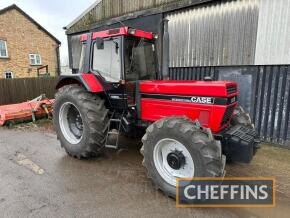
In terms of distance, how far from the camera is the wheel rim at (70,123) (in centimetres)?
419

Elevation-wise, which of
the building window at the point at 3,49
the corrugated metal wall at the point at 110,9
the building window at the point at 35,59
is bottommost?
the building window at the point at 35,59

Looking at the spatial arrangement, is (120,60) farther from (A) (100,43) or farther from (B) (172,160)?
(B) (172,160)

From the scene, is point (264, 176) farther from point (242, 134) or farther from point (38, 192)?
point (38, 192)

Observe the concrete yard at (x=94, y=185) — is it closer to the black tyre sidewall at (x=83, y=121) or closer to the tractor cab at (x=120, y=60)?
the black tyre sidewall at (x=83, y=121)

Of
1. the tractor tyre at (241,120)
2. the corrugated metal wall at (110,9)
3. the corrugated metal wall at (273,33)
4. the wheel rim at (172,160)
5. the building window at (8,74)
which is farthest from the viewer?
the building window at (8,74)

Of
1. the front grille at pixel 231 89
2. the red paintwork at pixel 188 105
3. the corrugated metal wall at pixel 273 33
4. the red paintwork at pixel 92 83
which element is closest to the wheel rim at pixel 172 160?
the red paintwork at pixel 188 105

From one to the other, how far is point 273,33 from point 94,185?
4.74 m

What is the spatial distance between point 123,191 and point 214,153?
140cm

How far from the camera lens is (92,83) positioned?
3.71 metres

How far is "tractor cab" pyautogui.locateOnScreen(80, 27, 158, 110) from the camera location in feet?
11.6

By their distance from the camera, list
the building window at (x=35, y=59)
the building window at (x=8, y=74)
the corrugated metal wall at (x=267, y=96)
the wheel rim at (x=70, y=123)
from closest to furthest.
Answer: the wheel rim at (x=70, y=123), the corrugated metal wall at (x=267, y=96), the building window at (x=8, y=74), the building window at (x=35, y=59)

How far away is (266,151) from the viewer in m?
4.57

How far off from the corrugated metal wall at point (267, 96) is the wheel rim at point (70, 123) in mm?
3769

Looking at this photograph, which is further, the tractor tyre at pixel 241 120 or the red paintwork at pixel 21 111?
the red paintwork at pixel 21 111
